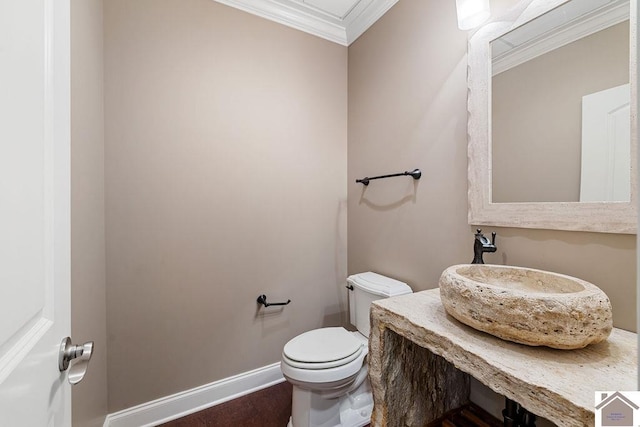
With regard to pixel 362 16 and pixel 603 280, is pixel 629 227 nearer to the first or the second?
pixel 603 280

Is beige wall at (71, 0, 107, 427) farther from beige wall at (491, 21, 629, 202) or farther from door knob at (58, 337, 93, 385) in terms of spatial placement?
beige wall at (491, 21, 629, 202)

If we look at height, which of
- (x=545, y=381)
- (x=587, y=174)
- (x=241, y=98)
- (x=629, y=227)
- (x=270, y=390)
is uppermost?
(x=241, y=98)

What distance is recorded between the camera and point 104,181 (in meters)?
1.35

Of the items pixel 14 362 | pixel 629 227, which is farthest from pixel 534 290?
pixel 14 362

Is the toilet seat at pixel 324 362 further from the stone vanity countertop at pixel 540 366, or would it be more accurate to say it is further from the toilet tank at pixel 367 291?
the stone vanity countertop at pixel 540 366

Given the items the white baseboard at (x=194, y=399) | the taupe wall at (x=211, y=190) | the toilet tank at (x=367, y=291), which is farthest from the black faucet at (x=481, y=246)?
the white baseboard at (x=194, y=399)

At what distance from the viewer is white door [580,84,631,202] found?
84cm

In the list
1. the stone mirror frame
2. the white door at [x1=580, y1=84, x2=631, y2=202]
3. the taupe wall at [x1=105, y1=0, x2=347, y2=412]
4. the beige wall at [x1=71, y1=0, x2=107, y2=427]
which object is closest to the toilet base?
the taupe wall at [x1=105, y1=0, x2=347, y2=412]

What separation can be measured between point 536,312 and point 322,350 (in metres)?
0.99

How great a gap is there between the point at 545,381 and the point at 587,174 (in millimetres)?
750

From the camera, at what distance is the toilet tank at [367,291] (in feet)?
4.92

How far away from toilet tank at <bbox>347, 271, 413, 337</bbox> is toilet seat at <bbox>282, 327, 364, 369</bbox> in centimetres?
15

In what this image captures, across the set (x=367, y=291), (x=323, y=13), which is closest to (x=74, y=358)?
(x=367, y=291)

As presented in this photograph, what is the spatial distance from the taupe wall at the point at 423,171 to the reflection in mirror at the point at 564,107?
0.16m
